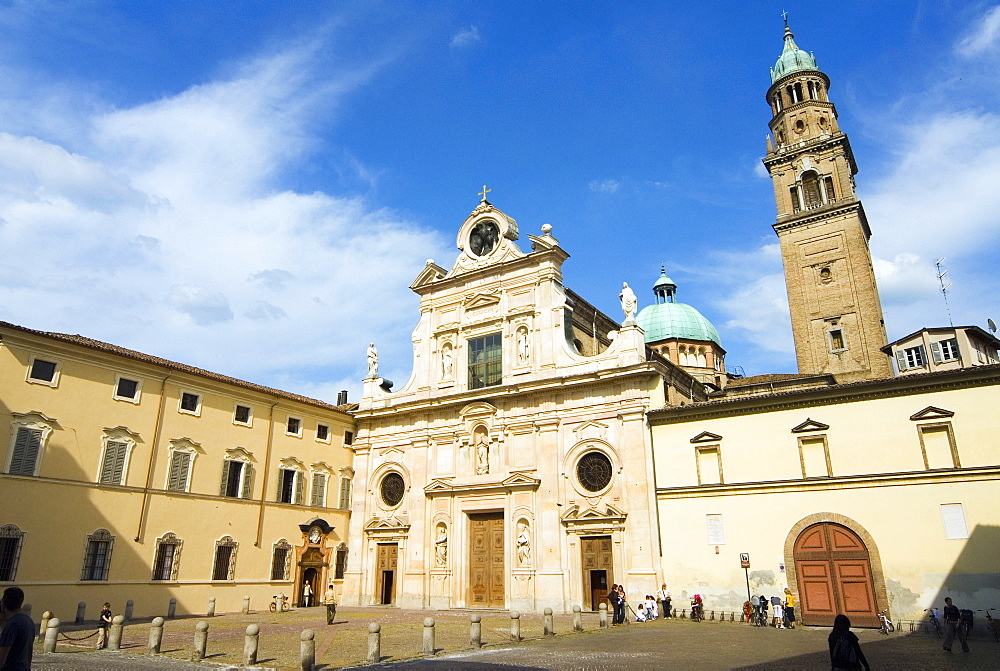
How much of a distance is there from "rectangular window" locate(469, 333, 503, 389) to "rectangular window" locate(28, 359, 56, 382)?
57.8 feet

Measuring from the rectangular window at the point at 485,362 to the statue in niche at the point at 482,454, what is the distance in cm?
270

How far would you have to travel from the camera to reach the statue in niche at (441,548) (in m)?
31.5

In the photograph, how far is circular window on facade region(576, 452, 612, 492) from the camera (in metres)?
28.6

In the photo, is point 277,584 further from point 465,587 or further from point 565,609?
point 565,609

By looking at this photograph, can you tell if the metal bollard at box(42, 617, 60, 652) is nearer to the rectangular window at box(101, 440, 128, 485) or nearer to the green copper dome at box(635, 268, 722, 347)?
the rectangular window at box(101, 440, 128, 485)

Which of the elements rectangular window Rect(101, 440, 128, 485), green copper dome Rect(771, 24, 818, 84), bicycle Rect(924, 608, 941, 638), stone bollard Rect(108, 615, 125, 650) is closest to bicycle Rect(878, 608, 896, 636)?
bicycle Rect(924, 608, 941, 638)

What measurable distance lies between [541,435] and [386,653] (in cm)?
1535

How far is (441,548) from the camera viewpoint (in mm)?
31703

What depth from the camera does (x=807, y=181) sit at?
47906 millimetres

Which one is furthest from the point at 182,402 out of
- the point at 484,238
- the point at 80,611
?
the point at 484,238

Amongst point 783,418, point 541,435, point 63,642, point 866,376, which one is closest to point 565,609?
point 541,435

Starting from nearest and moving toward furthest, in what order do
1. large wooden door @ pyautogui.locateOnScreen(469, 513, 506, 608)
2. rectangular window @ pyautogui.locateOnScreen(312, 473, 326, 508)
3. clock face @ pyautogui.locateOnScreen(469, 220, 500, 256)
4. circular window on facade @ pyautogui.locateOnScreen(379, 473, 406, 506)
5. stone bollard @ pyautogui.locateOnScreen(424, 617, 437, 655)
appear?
stone bollard @ pyautogui.locateOnScreen(424, 617, 437, 655), large wooden door @ pyautogui.locateOnScreen(469, 513, 506, 608), rectangular window @ pyautogui.locateOnScreen(312, 473, 326, 508), circular window on facade @ pyautogui.locateOnScreen(379, 473, 406, 506), clock face @ pyautogui.locateOnScreen(469, 220, 500, 256)

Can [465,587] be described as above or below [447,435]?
below

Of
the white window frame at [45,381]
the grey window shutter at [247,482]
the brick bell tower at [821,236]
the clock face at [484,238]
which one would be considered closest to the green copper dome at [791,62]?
the brick bell tower at [821,236]
